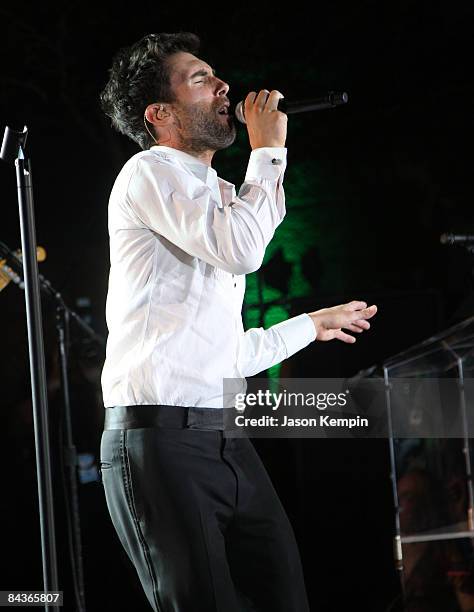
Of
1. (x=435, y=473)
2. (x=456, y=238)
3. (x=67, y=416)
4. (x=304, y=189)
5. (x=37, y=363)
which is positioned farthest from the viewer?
(x=304, y=189)

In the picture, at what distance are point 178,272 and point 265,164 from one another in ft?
0.81

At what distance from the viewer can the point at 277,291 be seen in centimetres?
330

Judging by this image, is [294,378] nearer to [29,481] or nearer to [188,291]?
[29,481]

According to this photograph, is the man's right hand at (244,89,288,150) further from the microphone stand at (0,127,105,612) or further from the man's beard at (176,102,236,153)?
the microphone stand at (0,127,105,612)

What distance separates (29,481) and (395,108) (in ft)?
7.66

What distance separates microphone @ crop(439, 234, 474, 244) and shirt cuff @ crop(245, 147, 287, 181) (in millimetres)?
572

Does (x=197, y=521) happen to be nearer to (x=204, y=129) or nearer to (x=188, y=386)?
(x=188, y=386)

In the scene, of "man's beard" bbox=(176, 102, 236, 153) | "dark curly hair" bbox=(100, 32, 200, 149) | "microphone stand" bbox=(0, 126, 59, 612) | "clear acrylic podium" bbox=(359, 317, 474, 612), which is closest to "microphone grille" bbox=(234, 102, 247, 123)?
"man's beard" bbox=(176, 102, 236, 153)

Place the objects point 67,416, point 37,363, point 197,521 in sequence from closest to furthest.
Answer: point 197,521
point 37,363
point 67,416

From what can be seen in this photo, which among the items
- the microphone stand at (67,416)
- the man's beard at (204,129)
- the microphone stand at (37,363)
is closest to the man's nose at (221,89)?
the man's beard at (204,129)

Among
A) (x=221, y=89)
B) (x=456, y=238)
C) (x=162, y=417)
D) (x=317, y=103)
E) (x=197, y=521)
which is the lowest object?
(x=197, y=521)

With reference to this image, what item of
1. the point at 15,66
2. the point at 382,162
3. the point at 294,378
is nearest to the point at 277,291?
the point at 294,378

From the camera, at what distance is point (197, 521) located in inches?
49.3

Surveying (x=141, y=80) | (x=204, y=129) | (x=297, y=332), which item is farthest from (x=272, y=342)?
(x=141, y=80)
